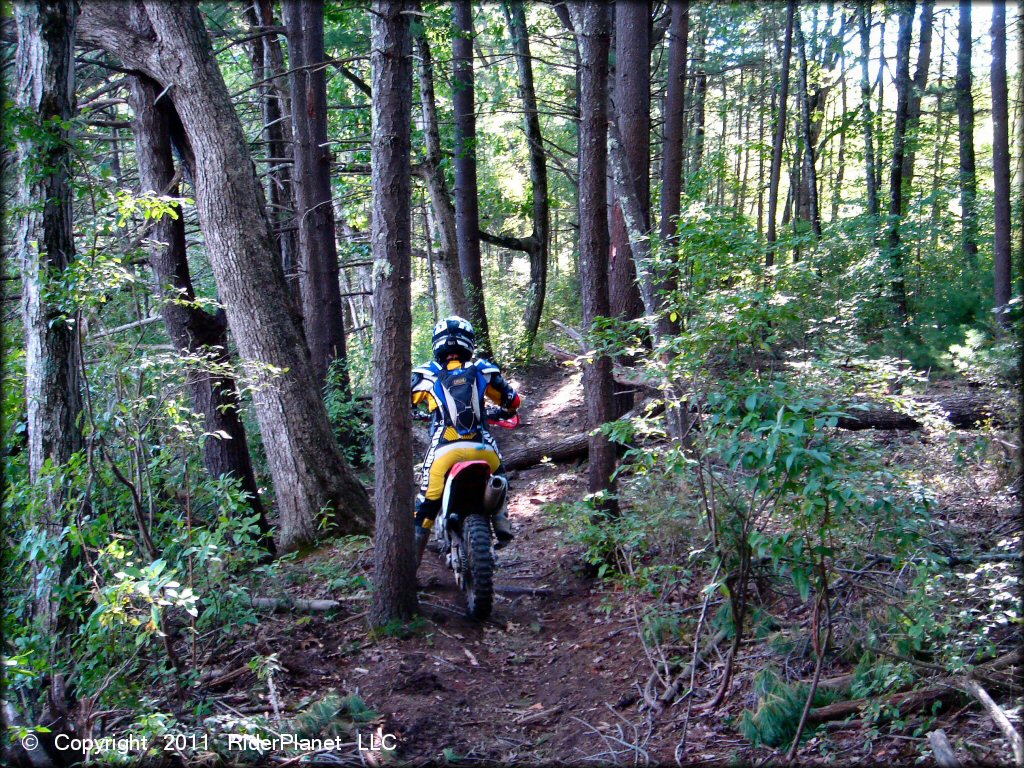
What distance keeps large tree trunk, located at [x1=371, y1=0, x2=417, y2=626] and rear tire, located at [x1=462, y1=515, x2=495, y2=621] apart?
595mm

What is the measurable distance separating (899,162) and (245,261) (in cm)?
1456

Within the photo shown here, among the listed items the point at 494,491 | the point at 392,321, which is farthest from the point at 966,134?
the point at 392,321

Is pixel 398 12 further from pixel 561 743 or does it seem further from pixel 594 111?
pixel 561 743

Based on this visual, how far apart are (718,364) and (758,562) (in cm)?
130

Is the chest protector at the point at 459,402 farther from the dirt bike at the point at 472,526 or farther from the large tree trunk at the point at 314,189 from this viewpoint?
the large tree trunk at the point at 314,189

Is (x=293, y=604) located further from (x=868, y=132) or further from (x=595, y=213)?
(x=868, y=132)

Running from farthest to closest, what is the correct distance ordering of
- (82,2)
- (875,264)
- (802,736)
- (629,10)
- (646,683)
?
(875,264), (629,10), (82,2), (646,683), (802,736)

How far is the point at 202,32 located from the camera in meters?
6.74

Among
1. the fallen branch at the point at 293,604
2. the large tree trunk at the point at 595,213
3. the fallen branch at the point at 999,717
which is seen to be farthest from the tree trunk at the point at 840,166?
the fallen branch at the point at 293,604

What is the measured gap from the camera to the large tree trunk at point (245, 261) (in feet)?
21.6

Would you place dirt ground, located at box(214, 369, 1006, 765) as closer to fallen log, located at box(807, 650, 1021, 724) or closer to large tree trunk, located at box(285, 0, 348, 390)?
fallen log, located at box(807, 650, 1021, 724)

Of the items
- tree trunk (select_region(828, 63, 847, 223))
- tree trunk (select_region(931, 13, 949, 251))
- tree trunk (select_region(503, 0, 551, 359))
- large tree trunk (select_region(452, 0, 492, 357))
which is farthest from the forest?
tree trunk (select_region(828, 63, 847, 223))

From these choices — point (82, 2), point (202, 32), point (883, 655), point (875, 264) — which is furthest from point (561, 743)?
point (875, 264)

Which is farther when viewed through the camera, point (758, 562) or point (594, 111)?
point (594, 111)
